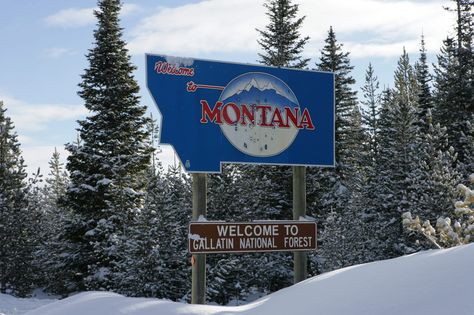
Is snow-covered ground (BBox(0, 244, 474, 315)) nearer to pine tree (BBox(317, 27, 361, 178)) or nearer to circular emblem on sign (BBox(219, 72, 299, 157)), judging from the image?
circular emblem on sign (BBox(219, 72, 299, 157))

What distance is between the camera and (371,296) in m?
3.79

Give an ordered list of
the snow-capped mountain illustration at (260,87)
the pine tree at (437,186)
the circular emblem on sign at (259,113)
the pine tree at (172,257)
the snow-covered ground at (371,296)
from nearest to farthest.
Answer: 1. the snow-covered ground at (371,296)
2. the circular emblem on sign at (259,113)
3. the snow-capped mountain illustration at (260,87)
4. the pine tree at (172,257)
5. the pine tree at (437,186)

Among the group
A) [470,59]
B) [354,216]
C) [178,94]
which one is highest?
[470,59]

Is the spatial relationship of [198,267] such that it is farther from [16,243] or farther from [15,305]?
[16,243]

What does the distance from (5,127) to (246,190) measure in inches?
604

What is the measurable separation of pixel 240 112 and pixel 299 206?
1.98 meters

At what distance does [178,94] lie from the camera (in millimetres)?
8078

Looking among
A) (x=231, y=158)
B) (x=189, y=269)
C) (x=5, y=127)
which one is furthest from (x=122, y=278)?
(x=5, y=127)

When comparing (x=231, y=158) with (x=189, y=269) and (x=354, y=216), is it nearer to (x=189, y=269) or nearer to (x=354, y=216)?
(x=189, y=269)

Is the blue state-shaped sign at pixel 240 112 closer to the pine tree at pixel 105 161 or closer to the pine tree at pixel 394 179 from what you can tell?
the pine tree at pixel 105 161

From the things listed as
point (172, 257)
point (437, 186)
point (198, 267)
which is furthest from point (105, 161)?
point (198, 267)

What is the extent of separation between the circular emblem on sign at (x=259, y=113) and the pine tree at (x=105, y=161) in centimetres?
1320

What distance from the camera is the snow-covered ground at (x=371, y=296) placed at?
11.2 feet

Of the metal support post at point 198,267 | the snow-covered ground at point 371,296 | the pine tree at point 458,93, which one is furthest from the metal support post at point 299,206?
the pine tree at point 458,93
